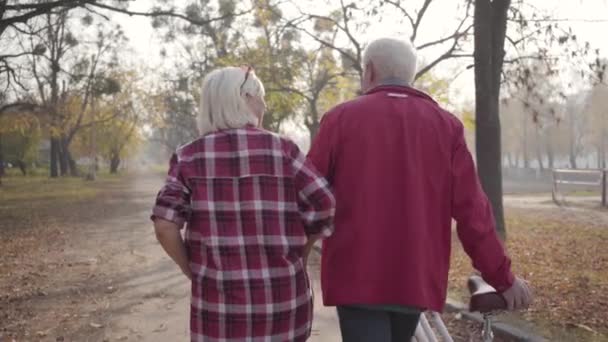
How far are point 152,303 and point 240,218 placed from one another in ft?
14.5

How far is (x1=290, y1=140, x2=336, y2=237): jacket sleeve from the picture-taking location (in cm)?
214

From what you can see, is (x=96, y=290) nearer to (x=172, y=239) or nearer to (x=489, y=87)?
(x=172, y=239)

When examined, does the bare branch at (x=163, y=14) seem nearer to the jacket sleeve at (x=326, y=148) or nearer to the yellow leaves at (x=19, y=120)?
the jacket sleeve at (x=326, y=148)

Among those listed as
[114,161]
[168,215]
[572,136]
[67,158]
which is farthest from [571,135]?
[168,215]

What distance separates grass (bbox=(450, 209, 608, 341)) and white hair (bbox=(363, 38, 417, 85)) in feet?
9.48

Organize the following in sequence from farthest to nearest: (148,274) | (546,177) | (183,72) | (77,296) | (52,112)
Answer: (546,177) → (183,72) → (52,112) → (148,274) → (77,296)

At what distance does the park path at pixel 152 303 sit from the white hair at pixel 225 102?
10.00 feet

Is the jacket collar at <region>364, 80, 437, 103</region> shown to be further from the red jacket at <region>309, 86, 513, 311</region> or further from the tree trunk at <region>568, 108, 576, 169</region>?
the tree trunk at <region>568, 108, 576, 169</region>

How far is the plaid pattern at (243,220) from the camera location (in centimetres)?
209

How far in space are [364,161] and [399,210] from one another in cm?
22

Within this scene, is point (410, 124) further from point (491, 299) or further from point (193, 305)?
point (193, 305)

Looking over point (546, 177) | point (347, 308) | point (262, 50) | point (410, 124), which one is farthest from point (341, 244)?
point (546, 177)

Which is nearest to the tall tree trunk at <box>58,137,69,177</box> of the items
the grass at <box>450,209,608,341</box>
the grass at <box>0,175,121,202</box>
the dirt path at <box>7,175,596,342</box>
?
the grass at <box>0,175,121,202</box>

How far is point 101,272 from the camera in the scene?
313 inches
